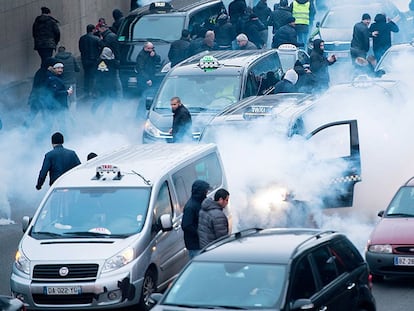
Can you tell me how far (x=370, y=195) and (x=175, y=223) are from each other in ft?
16.9

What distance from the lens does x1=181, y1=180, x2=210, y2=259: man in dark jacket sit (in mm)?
14672

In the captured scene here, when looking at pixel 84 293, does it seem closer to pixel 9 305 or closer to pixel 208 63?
pixel 9 305

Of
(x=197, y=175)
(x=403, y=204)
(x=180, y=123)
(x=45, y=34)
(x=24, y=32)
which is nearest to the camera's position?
(x=197, y=175)

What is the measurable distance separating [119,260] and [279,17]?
17792 millimetres

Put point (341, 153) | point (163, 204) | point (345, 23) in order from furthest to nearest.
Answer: point (345, 23)
point (341, 153)
point (163, 204)

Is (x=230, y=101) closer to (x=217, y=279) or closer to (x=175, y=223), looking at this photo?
(x=175, y=223)

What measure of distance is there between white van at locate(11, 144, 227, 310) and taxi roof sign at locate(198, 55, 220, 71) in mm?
7086

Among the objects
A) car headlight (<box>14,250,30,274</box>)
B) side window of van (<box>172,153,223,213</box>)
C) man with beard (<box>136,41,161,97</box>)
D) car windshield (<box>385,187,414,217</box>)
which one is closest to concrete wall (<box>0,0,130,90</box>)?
man with beard (<box>136,41,161,97</box>)

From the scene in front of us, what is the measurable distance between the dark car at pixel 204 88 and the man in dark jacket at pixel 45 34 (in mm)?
5920

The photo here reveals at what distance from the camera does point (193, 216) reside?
14.7 meters

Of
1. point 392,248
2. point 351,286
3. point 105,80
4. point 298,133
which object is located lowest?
point 105,80

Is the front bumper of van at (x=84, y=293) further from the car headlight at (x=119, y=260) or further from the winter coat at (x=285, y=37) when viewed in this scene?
the winter coat at (x=285, y=37)

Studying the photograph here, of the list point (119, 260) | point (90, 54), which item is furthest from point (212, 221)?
point (90, 54)

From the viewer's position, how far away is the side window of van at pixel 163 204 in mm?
14961
